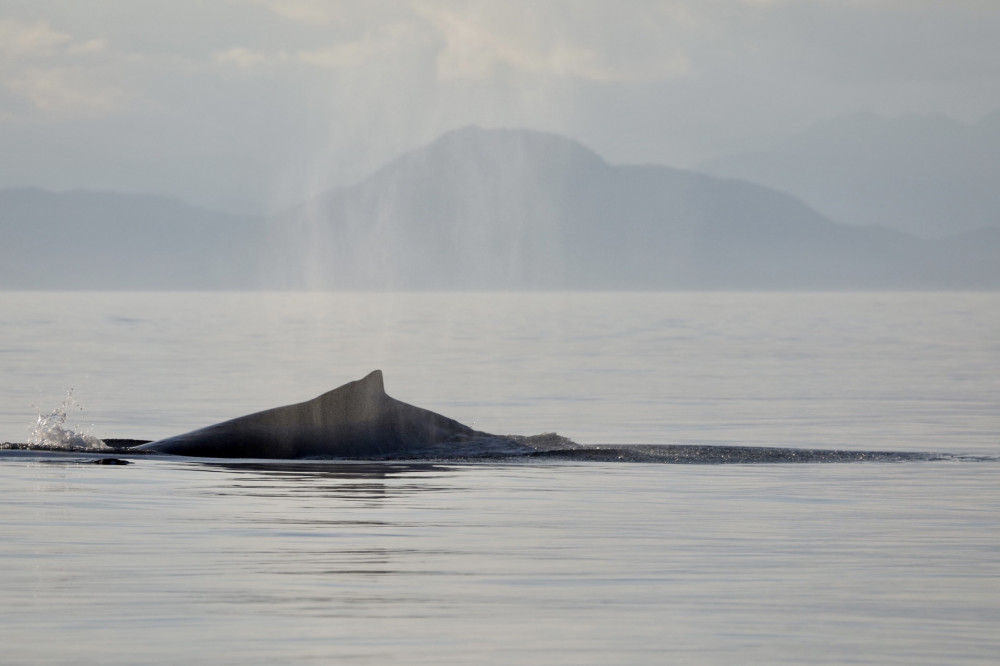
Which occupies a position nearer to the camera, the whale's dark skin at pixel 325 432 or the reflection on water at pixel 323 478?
the reflection on water at pixel 323 478

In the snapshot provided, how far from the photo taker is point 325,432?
22.7 metres

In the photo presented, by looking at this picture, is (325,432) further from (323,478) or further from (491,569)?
(491,569)

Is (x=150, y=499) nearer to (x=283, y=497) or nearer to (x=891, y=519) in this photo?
(x=283, y=497)

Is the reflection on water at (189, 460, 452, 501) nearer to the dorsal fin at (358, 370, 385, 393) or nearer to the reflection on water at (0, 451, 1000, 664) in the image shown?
the reflection on water at (0, 451, 1000, 664)

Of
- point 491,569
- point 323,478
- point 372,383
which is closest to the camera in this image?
point 491,569

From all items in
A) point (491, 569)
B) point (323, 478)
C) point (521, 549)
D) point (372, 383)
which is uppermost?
point (372, 383)

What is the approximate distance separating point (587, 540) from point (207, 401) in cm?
2250

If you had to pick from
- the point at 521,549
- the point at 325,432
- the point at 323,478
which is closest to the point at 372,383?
the point at 325,432

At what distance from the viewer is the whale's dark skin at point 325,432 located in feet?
73.7

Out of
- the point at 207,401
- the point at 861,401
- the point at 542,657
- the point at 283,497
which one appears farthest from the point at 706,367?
the point at 542,657

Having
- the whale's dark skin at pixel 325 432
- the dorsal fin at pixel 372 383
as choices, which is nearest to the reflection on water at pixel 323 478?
the whale's dark skin at pixel 325 432

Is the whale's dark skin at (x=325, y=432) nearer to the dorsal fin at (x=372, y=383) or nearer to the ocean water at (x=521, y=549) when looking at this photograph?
the dorsal fin at (x=372, y=383)

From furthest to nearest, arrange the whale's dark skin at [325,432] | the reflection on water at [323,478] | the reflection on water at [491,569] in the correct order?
the whale's dark skin at [325,432]
the reflection on water at [323,478]
the reflection on water at [491,569]

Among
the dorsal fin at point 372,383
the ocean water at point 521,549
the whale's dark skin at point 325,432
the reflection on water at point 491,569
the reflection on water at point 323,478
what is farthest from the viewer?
the dorsal fin at point 372,383
